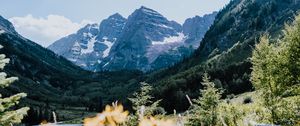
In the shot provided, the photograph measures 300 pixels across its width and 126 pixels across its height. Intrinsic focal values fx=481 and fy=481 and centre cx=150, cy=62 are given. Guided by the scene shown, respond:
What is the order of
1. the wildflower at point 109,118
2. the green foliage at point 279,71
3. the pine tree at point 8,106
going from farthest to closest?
the green foliage at point 279,71 → the pine tree at point 8,106 → the wildflower at point 109,118

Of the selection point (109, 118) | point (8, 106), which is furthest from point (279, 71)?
point (109, 118)

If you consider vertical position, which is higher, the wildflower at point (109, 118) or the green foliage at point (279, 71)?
the green foliage at point (279, 71)

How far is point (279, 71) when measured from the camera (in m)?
45.2

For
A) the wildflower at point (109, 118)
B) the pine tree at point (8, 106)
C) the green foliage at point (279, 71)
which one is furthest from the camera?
the green foliage at point (279, 71)

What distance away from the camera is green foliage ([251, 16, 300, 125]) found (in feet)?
146

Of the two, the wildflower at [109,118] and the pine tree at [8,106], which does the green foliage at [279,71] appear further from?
the wildflower at [109,118]

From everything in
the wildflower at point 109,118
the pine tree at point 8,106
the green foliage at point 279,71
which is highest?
the green foliage at point 279,71

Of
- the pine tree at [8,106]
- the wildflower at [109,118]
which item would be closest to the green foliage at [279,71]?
the pine tree at [8,106]

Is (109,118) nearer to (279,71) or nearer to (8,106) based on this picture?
(8,106)

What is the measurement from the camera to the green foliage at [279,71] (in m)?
44.6

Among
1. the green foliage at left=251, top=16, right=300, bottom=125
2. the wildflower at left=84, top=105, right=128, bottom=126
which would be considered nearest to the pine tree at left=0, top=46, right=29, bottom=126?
the wildflower at left=84, top=105, right=128, bottom=126

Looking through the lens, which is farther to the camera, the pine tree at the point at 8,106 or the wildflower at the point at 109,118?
the pine tree at the point at 8,106

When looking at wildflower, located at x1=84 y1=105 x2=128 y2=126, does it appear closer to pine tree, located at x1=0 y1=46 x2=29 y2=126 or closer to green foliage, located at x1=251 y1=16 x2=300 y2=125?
pine tree, located at x1=0 y1=46 x2=29 y2=126

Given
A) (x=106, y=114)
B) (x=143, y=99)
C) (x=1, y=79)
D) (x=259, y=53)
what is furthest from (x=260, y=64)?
(x=106, y=114)
